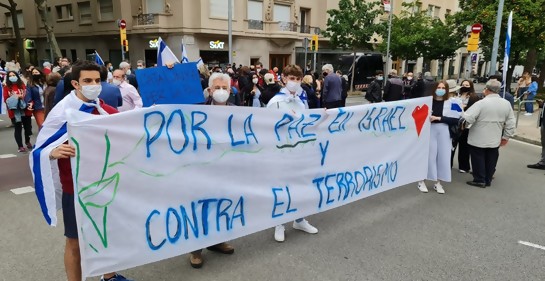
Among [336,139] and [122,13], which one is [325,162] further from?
[122,13]

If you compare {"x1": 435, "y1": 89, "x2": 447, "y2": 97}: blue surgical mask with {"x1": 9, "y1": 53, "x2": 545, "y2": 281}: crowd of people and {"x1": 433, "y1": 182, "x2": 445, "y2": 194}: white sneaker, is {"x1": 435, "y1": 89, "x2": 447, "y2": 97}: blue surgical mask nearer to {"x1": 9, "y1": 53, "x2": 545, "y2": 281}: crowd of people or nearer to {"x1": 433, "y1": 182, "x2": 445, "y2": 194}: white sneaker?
{"x1": 9, "y1": 53, "x2": 545, "y2": 281}: crowd of people

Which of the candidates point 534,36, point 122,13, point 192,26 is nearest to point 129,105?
point 534,36

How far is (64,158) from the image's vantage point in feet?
8.70

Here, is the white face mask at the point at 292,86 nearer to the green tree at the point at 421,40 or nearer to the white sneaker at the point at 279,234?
the white sneaker at the point at 279,234

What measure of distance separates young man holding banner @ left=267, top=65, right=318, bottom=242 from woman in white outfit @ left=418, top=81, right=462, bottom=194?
2.34 m

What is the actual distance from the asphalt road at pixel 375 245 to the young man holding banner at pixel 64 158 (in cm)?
80

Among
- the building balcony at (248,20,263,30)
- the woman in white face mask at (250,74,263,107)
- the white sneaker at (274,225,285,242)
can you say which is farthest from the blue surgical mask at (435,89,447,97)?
the building balcony at (248,20,263,30)

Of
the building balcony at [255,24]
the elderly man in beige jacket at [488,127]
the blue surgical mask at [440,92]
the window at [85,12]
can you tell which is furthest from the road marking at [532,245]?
the window at [85,12]

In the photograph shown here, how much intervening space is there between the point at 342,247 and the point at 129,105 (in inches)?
165

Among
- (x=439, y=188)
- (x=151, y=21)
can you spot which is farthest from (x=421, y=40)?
(x=439, y=188)

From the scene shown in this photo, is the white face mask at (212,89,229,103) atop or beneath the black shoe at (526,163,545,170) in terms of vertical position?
atop

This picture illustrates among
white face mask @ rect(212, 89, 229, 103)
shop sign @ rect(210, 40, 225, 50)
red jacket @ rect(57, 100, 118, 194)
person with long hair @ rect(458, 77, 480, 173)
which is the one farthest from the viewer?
shop sign @ rect(210, 40, 225, 50)

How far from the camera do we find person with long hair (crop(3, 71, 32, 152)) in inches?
319

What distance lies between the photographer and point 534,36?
17125 mm
